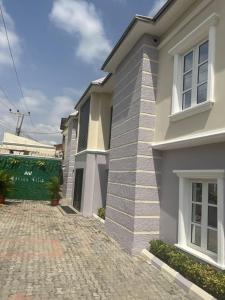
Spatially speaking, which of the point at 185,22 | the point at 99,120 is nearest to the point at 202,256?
the point at 185,22

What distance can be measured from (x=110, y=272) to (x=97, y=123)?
901 centimetres

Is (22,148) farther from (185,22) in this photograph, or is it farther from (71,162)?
(185,22)

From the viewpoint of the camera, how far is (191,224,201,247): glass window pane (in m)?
6.41

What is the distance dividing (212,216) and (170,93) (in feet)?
10.5

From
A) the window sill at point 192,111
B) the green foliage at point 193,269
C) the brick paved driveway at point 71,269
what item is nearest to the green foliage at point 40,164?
the brick paved driveway at point 71,269

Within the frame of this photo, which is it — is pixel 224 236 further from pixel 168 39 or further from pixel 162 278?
pixel 168 39

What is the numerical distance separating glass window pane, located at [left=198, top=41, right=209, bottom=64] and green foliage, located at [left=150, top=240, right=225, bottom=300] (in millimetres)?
4115

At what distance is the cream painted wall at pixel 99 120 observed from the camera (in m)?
14.4

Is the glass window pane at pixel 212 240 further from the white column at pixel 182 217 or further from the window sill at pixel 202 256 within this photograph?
the white column at pixel 182 217

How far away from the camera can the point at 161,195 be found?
26.3 feet

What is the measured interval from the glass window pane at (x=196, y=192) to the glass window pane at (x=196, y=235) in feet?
1.86

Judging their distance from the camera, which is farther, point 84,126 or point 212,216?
point 84,126

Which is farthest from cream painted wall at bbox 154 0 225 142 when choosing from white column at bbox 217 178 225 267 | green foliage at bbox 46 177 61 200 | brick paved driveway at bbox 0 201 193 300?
green foliage at bbox 46 177 61 200

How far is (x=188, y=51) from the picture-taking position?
721cm
